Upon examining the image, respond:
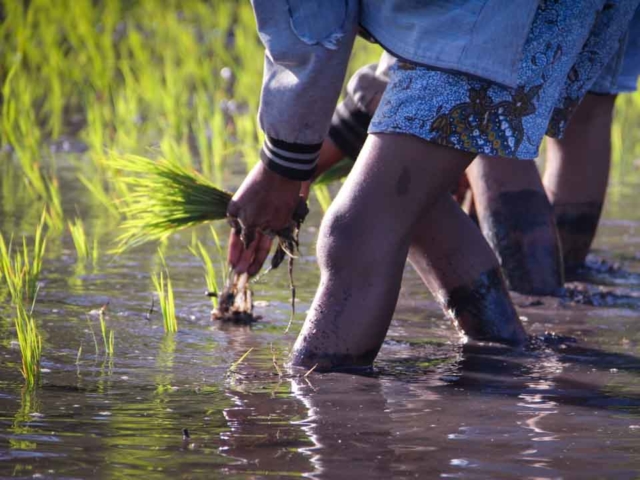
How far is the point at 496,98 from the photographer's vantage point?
7.34 feet

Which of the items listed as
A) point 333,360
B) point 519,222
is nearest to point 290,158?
point 333,360

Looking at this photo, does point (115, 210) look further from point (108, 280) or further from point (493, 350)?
point (493, 350)

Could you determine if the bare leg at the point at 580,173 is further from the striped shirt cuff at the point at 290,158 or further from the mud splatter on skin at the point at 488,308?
the striped shirt cuff at the point at 290,158

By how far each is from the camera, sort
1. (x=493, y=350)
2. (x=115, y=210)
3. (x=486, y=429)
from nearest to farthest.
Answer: (x=486, y=429), (x=493, y=350), (x=115, y=210)

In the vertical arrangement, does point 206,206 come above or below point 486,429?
above

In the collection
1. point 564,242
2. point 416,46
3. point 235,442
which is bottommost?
point 235,442

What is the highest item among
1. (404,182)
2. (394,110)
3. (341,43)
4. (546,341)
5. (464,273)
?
(341,43)

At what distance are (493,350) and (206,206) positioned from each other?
782 millimetres

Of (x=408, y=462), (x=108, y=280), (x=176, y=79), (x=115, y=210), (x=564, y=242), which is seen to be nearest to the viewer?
(x=408, y=462)

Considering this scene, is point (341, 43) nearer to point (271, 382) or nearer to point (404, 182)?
point (404, 182)

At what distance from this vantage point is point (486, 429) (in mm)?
2012

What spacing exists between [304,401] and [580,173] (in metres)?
1.57

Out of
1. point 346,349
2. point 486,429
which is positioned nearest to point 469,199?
point 346,349

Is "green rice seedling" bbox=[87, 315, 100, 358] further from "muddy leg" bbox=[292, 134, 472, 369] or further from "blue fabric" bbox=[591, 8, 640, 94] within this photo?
"blue fabric" bbox=[591, 8, 640, 94]
